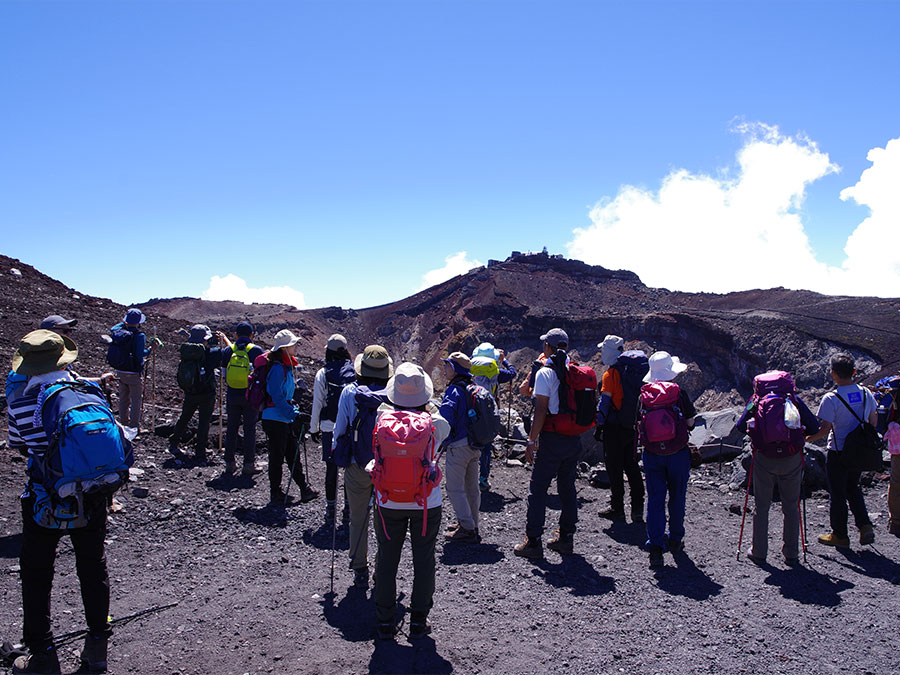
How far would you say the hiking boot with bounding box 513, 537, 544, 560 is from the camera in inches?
219

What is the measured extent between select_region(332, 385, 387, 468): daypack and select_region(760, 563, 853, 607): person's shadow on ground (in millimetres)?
3620

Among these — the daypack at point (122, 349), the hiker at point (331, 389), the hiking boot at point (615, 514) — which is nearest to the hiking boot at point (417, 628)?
the hiker at point (331, 389)

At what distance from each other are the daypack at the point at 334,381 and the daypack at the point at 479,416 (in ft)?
3.52

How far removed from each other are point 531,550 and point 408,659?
215cm

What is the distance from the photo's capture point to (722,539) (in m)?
6.40

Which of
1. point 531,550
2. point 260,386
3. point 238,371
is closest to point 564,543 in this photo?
point 531,550

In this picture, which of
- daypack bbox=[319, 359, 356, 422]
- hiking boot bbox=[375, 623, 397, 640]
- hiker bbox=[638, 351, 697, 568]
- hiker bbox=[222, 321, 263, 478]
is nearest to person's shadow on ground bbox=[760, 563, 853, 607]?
hiker bbox=[638, 351, 697, 568]

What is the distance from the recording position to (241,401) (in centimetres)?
790

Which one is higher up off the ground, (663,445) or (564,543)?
(663,445)

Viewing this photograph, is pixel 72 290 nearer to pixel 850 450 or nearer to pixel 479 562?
pixel 479 562

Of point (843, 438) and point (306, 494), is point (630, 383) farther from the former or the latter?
point (306, 494)

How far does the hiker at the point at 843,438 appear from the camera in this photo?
6.01 metres

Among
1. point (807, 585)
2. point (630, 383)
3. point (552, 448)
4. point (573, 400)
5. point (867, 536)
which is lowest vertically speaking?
point (807, 585)

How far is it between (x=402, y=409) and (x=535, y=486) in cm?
211
